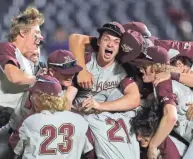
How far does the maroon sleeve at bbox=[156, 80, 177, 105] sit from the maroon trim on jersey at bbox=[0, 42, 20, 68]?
437mm

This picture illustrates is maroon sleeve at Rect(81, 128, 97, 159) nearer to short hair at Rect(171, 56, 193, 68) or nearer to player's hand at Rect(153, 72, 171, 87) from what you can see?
player's hand at Rect(153, 72, 171, 87)

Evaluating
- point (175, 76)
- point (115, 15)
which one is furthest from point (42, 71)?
point (115, 15)

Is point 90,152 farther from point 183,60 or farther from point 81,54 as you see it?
point 183,60

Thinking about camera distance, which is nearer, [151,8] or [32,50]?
[32,50]

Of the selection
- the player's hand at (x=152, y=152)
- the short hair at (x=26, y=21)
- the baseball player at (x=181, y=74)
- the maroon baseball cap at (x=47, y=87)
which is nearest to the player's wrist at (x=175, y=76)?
the baseball player at (x=181, y=74)

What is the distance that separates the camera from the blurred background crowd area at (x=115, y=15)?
11.5 ft

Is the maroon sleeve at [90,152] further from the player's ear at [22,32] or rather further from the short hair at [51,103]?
the player's ear at [22,32]

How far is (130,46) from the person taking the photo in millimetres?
1684

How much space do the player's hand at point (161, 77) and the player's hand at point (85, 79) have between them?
192 mm

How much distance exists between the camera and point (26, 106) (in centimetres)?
164

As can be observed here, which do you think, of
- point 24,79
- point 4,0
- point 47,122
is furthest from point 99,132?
point 4,0

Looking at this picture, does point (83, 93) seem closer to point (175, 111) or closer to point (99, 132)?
point (99, 132)

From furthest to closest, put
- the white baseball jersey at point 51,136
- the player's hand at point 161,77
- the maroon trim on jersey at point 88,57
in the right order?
the maroon trim on jersey at point 88,57, the player's hand at point 161,77, the white baseball jersey at point 51,136

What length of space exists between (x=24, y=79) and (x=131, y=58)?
33 cm
